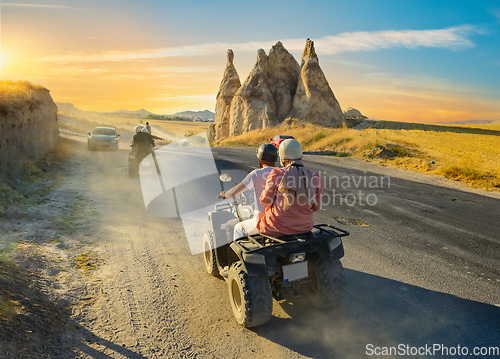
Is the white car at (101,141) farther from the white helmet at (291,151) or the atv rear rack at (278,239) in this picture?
the white helmet at (291,151)

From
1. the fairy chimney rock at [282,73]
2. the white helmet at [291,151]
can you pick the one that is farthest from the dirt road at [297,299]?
the fairy chimney rock at [282,73]

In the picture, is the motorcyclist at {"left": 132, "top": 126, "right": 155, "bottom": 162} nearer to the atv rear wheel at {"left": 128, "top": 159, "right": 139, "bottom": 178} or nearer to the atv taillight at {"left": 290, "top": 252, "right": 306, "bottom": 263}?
the atv rear wheel at {"left": 128, "top": 159, "right": 139, "bottom": 178}

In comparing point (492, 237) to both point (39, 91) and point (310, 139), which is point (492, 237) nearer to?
point (39, 91)

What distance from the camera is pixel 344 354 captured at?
385 centimetres

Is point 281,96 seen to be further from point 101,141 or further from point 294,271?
point 294,271

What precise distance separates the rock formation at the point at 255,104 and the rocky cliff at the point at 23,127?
26.9 meters

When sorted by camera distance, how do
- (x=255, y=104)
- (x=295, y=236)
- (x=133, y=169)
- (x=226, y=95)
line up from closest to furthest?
(x=295, y=236)
(x=133, y=169)
(x=255, y=104)
(x=226, y=95)

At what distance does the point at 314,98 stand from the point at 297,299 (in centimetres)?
3851

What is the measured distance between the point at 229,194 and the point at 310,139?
1195 inches

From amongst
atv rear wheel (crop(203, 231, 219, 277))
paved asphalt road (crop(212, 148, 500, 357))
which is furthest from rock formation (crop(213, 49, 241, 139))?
atv rear wheel (crop(203, 231, 219, 277))

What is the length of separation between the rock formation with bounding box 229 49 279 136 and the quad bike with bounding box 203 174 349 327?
3860 centimetres

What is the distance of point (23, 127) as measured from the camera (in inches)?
558

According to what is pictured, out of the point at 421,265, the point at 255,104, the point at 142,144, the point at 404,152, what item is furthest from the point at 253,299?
the point at 255,104

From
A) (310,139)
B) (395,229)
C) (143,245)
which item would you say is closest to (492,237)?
(395,229)
